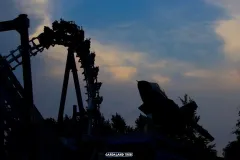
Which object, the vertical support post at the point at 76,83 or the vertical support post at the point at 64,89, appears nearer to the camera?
the vertical support post at the point at 64,89

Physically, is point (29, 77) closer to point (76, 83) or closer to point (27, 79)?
point (27, 79)

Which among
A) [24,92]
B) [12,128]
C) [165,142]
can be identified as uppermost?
[24,92]

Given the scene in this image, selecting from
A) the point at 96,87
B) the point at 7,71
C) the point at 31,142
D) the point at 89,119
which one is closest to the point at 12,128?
the point at 31,142

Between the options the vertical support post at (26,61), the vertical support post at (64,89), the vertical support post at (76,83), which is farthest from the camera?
the vertical support post at (76,83)

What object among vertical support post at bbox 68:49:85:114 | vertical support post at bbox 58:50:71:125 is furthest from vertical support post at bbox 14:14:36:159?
vertical support post at bbox 58:50:71:125

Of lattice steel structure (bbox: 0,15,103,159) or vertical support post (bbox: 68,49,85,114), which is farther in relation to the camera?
vertical support post (bbox: 68,49,85,114)

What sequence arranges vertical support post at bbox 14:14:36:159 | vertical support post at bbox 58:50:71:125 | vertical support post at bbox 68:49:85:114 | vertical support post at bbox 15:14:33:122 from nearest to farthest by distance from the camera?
vertical support post at bbox 14:14:36:159
vertical support post at bbox 15:14:33:122
vertical support post at bbox 58:50:71:125
vertical support post at bbox 68:49:85:114

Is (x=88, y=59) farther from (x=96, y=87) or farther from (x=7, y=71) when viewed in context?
(x=7, y=71)

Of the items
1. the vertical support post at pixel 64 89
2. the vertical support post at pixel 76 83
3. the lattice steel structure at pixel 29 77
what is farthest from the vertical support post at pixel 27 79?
the vertical support post at pixel 64 89

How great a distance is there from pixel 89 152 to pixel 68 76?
7.16m

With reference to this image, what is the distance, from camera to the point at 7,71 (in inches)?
734

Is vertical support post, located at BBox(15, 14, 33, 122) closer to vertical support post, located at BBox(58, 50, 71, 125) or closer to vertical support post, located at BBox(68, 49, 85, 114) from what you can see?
vertical support post, located at BBox(68, 49, 85, 114)

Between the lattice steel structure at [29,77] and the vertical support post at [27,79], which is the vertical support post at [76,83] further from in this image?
the vertical support post at [27,79]

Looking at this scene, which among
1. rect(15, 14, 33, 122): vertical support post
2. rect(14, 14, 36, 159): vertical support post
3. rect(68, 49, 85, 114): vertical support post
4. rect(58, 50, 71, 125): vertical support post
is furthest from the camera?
rect(68, 49, 85, 114): vertical support post
